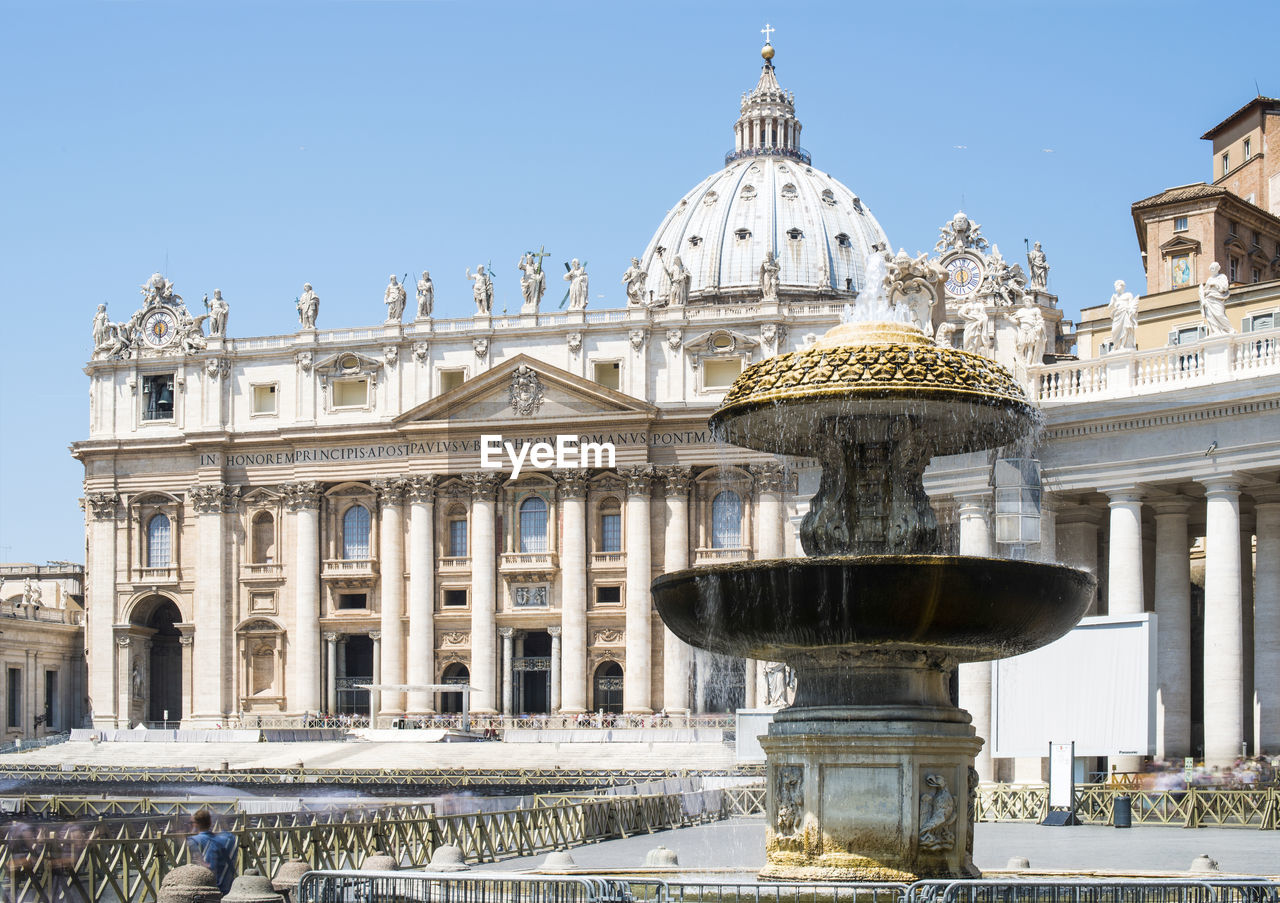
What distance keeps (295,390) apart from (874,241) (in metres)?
57.2

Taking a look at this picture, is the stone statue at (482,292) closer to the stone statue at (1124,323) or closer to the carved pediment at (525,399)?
the carved pediment at (525,399)

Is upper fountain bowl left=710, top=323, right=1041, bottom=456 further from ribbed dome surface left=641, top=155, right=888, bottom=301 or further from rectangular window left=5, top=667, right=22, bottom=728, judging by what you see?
ribbed dome surface left=641, top=155, right=888, bottom=301

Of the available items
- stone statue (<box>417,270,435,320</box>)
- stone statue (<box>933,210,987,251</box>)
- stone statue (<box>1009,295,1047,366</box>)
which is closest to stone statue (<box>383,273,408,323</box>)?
stone statue (<box>417,270,435,320</box>)

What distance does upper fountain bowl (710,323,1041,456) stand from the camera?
680 inches

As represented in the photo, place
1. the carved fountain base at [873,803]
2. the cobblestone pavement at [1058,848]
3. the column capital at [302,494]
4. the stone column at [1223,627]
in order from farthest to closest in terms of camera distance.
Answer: the column capital at [302,494]
the stone column at [1223,627]
the cobblestone pavement at [1058,848]
the carved fountain base at [873,803]

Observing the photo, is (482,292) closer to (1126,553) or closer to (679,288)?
(679,288)

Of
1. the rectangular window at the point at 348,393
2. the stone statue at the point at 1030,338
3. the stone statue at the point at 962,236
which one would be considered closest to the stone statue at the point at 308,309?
the rectangular window at the point at 348,393

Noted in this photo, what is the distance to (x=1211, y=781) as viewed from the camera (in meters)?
31.9

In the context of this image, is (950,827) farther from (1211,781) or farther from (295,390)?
(295,390)

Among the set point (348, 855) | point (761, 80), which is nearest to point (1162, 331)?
point (348, 855)

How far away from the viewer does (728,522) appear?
282 feet

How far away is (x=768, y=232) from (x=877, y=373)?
118359mm

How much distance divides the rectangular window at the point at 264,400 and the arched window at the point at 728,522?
21705mm

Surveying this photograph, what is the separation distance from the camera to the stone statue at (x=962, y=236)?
88625 mm
